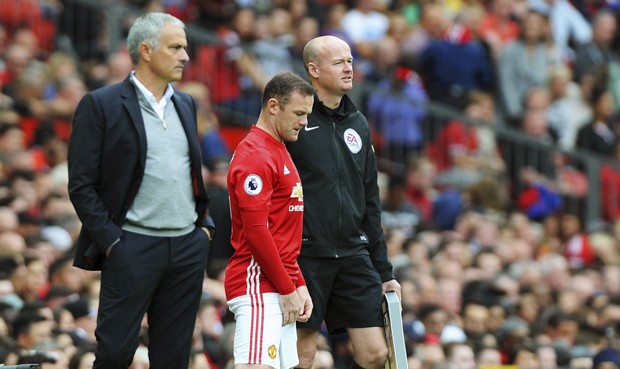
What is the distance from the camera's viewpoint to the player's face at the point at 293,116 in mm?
8148

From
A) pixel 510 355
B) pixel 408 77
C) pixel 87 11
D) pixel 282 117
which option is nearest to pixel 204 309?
pixel 510 355

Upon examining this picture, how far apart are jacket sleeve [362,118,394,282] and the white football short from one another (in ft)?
3.19

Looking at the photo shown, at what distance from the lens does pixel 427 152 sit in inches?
722

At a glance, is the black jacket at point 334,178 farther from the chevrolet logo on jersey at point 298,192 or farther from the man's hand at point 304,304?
the man's hand at point 304,304

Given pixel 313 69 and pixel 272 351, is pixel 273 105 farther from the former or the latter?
pixel 272 351

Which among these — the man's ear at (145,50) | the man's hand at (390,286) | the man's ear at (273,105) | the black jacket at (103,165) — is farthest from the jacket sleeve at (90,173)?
the man's hand at (390,286)

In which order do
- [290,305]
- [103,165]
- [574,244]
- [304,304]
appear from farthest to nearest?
[574,244] < [103,165] < [304,304] < [290,305]

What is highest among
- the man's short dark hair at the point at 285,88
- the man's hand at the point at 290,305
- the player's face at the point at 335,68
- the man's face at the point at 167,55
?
the man's face at the point at 167,55

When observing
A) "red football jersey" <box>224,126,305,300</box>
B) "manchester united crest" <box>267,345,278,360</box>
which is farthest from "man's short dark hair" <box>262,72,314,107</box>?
"manchester united crest" <box>267,345,278,360</box>

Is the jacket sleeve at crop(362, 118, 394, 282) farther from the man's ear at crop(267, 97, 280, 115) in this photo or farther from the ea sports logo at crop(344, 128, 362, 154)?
the man's ear at crop(267, 97, 280, 115)

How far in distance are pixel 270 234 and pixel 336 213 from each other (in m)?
0.62

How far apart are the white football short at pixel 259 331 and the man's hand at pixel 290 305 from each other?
1.3 inches

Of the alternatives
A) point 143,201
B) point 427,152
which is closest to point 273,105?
point 143,201

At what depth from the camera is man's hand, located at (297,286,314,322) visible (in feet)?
26.9
